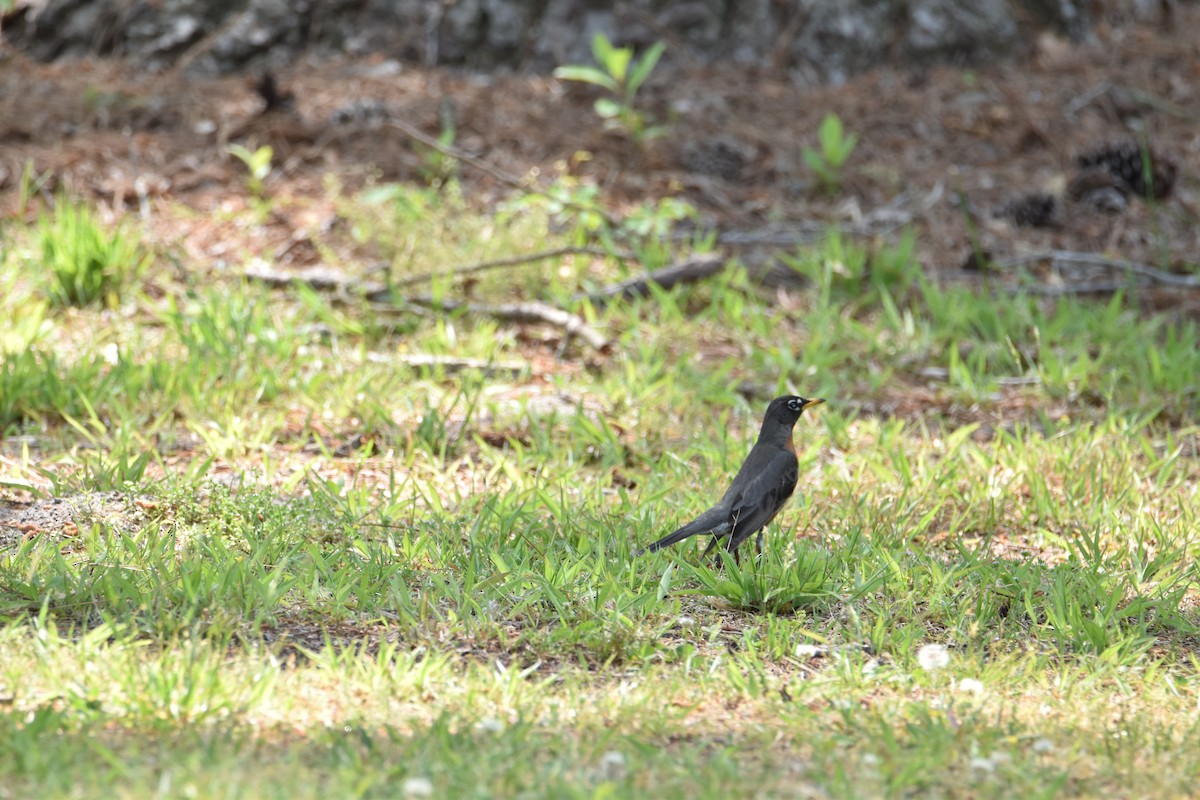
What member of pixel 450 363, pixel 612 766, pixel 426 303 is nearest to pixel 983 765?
pixel 612 766

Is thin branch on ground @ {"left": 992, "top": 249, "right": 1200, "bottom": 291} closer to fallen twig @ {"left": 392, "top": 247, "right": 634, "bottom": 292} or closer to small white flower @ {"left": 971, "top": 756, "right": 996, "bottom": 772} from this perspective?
fallen twig @ {"left": 392, "top": 247, "right": 634, "bottom": 292}

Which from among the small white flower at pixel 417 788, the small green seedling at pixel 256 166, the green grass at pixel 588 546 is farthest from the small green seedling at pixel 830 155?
the small white flower at pixel 417 788

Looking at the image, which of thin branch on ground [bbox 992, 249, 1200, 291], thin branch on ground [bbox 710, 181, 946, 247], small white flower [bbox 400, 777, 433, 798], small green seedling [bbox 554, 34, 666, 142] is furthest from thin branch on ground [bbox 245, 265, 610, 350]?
small white flower [bbox 400, 777, 433, 798]

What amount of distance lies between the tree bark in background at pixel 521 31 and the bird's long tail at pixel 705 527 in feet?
19.1

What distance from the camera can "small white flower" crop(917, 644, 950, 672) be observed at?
3.10 m

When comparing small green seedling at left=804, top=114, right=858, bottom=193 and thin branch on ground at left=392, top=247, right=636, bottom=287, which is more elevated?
small green seedling at left=804, top=114, right=858, bottom=193

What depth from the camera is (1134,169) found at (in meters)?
7.45

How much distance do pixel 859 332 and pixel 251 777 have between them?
14.1 ft

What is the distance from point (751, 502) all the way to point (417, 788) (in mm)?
1652

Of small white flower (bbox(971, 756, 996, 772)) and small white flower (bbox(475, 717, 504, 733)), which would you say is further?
small white flower (bbox(475, 717, 504, 733))

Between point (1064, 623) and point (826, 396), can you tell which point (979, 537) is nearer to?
point (1064, 623)

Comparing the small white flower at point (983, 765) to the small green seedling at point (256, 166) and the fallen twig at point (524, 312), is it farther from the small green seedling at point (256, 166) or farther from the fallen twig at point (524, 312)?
the small green seedling at point (256, 166)

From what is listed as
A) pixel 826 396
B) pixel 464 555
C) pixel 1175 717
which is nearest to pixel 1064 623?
pixel 1175 717

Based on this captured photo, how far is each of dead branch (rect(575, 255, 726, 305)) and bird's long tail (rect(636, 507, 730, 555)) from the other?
2738 mm
